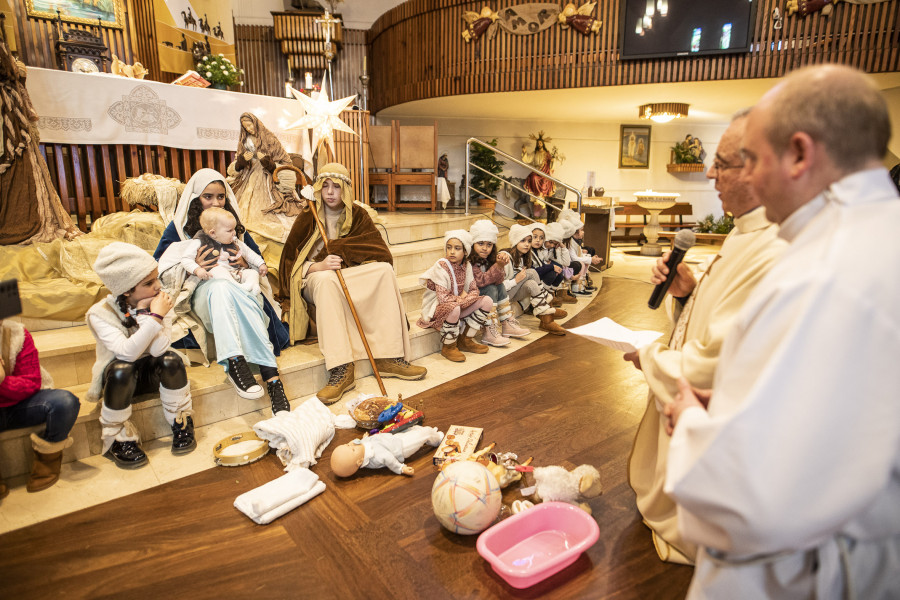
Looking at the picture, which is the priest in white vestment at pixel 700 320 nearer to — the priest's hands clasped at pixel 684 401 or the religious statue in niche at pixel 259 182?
the priest's hands clasped at pixel 684 401

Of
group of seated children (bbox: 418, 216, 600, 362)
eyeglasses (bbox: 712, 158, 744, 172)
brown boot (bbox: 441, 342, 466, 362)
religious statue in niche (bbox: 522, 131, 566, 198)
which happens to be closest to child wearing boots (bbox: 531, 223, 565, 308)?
group of seated children (bbox: 418, 216, 600, 362)

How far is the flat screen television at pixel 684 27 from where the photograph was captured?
22.6ft

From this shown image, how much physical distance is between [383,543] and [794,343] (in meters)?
1.64

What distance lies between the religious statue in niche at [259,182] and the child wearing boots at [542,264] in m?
2.36

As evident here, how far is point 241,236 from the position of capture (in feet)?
10.8

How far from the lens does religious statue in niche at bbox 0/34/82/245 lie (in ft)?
11.1

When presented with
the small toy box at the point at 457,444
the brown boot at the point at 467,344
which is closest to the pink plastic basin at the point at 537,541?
the small toy box at the point at 457,444

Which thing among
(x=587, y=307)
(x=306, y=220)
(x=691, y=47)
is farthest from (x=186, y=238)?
(x=691, y=47)

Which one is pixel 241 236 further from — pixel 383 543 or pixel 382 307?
pixel 383 543

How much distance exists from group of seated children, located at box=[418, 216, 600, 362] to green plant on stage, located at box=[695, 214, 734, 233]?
754cm

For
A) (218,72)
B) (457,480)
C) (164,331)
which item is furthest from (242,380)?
(218,72)

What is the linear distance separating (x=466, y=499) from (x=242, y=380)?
1465 millimetres

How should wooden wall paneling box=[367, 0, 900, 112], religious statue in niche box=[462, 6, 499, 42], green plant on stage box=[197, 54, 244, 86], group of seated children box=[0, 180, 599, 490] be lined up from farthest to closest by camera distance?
religious statue in niche box=[462, 6, 499, 42], wooden wall paneling box=[367, 0, 900, 112], green plant on stage box=[197, 54, 244, 86], group of seated children box=[0, 180, 599, 490]

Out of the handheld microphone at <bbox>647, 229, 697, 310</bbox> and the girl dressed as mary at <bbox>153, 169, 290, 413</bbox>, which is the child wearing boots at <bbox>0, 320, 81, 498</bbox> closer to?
the girl dressed as mary at <bbox>153, 169, 290, 413</bbox>
